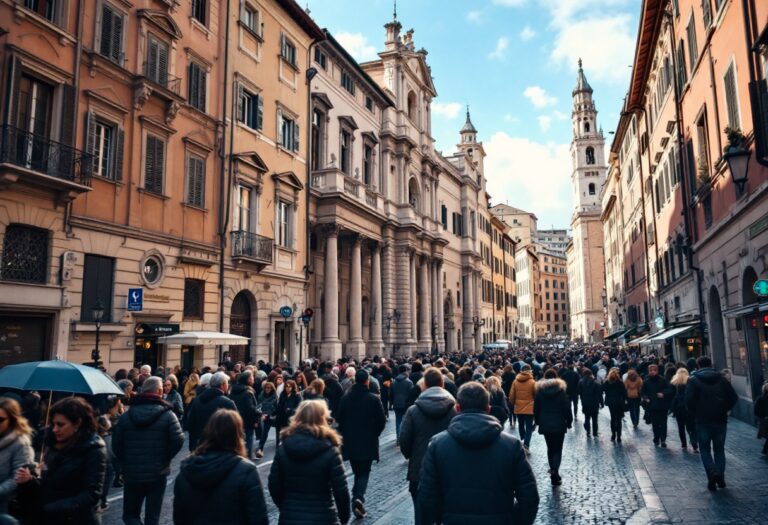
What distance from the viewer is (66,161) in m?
15.2

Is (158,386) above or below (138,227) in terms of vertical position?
below

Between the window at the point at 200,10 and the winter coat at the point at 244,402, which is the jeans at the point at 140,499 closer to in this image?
the winter coat at the point at 244,402

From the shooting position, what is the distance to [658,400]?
12.8 metres

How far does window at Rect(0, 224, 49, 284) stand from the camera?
14.0m

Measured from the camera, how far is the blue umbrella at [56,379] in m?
6.69

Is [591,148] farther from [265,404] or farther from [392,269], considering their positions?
[265,404]

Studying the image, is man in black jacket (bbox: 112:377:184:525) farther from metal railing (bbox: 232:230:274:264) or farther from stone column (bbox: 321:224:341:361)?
stone column (bbox: 321:224:341:361)

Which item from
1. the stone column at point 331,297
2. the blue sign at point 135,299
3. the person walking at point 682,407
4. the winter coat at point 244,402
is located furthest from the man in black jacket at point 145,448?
the stone column at point 331,297

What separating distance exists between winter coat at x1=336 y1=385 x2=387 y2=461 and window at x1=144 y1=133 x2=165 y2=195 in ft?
41.8

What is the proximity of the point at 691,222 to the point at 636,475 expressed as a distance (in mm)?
13847

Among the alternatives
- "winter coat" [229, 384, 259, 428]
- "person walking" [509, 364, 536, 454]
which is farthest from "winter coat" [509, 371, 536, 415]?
"winter coat" [229, 384, 259, 428]

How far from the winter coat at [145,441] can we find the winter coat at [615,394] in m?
10.3

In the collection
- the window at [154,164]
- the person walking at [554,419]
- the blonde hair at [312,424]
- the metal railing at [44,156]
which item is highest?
the window at [154,164]

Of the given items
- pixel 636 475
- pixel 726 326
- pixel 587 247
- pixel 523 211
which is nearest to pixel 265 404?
pixel 636 475
